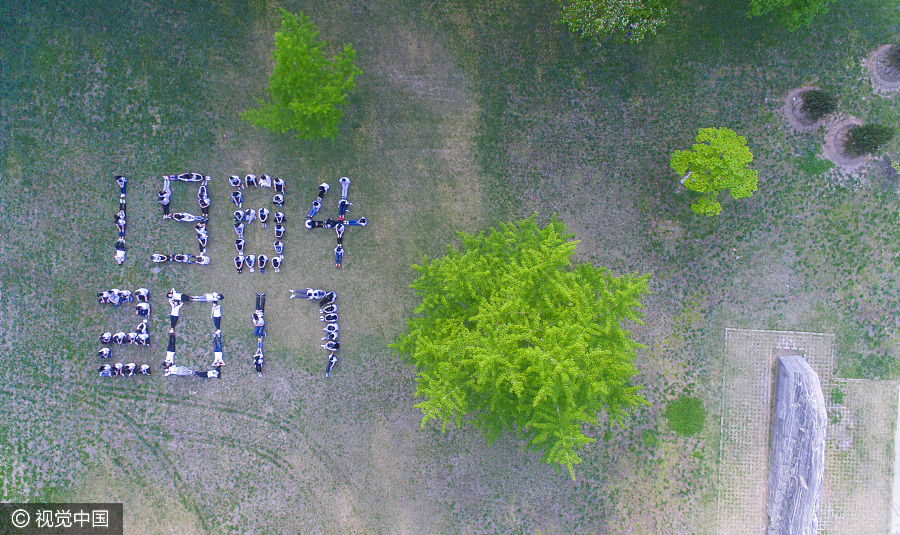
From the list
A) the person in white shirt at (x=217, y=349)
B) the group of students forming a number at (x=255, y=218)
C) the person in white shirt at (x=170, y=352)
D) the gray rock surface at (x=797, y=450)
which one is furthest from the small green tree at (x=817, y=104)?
the person in white shirt at (x=170, y=352)

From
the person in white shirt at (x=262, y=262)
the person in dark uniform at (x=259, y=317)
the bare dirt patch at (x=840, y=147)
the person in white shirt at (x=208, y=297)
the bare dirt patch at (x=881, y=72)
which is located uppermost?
the bare dirt patch at (x=881, y=72)

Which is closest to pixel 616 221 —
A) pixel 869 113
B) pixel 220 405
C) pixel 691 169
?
pixel 691 169

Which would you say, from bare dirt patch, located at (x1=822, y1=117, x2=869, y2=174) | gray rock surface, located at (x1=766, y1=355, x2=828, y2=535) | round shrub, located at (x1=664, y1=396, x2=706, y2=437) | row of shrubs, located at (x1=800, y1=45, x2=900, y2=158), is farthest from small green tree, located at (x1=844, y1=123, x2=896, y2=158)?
round shrub, located at (x1=664, y1=396, x2=706, y2=437)

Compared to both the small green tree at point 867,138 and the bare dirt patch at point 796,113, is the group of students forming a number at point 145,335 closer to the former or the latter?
the bare dirt patch at point 796,113

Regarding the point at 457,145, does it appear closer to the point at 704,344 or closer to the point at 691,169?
the point at 691,169

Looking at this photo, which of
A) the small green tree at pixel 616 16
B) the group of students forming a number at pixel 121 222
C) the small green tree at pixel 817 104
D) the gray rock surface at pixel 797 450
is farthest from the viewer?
the group of students forming a number at pixel 121 222

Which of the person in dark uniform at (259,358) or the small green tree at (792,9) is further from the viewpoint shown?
the person in dark uniform at (259,358)
